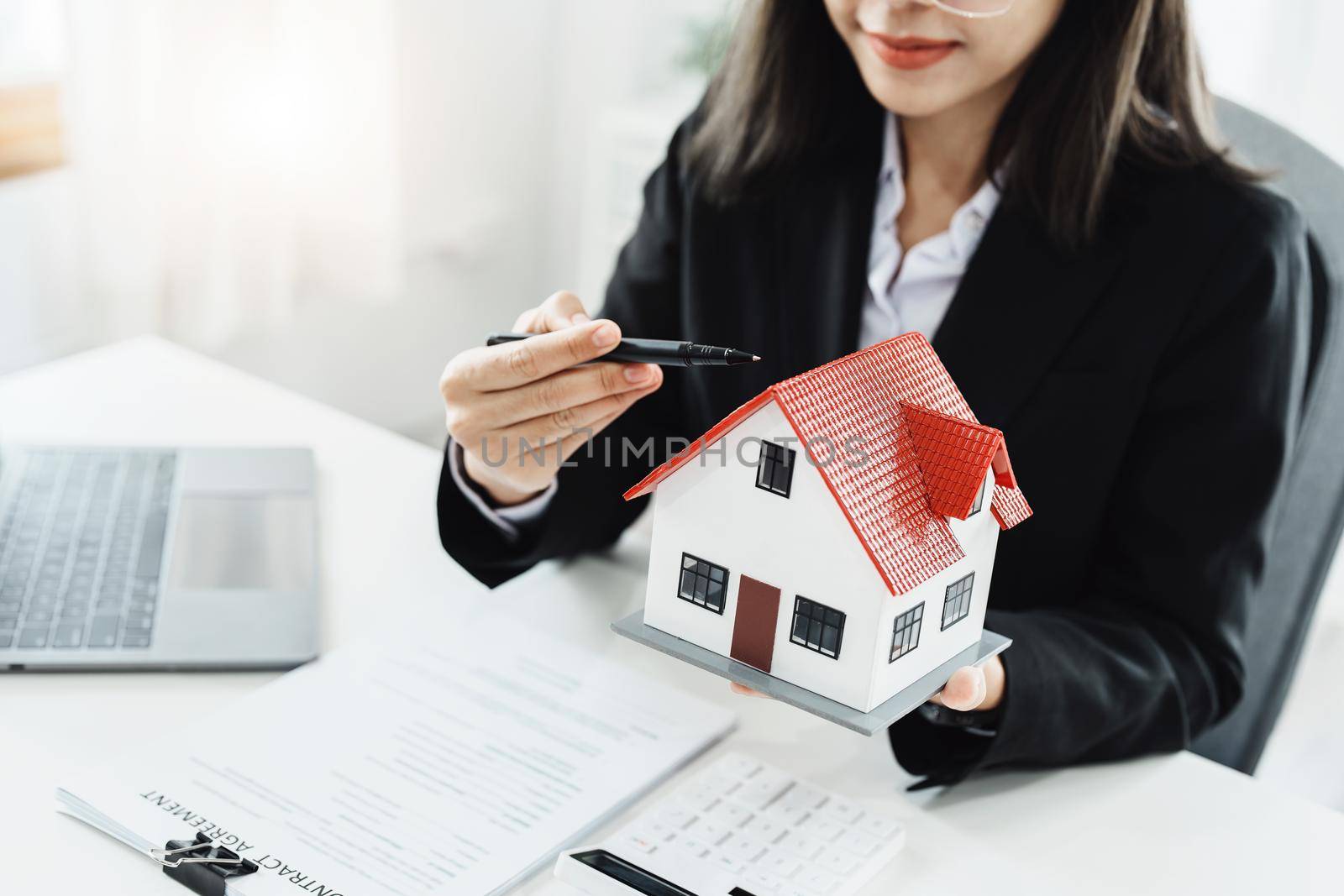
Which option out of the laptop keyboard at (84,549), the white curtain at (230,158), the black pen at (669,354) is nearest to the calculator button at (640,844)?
the black pen at (669,354)

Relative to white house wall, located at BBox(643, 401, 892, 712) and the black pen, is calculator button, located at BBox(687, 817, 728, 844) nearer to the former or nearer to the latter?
white house wall, located at BBox(643, 401, 892, 712)

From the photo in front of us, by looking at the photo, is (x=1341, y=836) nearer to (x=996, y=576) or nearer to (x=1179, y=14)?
(x=996, y=576)

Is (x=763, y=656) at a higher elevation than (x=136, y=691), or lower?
higher

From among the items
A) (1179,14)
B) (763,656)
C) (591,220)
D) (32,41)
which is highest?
(1179,14)

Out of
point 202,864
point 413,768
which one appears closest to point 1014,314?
point 413,768

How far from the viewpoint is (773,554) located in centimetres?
77

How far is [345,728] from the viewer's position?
97 centimetres

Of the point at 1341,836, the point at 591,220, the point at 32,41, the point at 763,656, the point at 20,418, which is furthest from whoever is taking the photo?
the point at 591,220

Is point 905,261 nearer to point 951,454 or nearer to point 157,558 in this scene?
point 951,454

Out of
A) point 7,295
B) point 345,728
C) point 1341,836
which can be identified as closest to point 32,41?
point 7,295

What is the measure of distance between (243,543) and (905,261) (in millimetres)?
672

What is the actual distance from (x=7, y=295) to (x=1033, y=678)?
1.85 meters

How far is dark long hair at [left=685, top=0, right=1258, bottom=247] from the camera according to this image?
3.72 feet

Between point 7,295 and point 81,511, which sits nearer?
point 81,511
